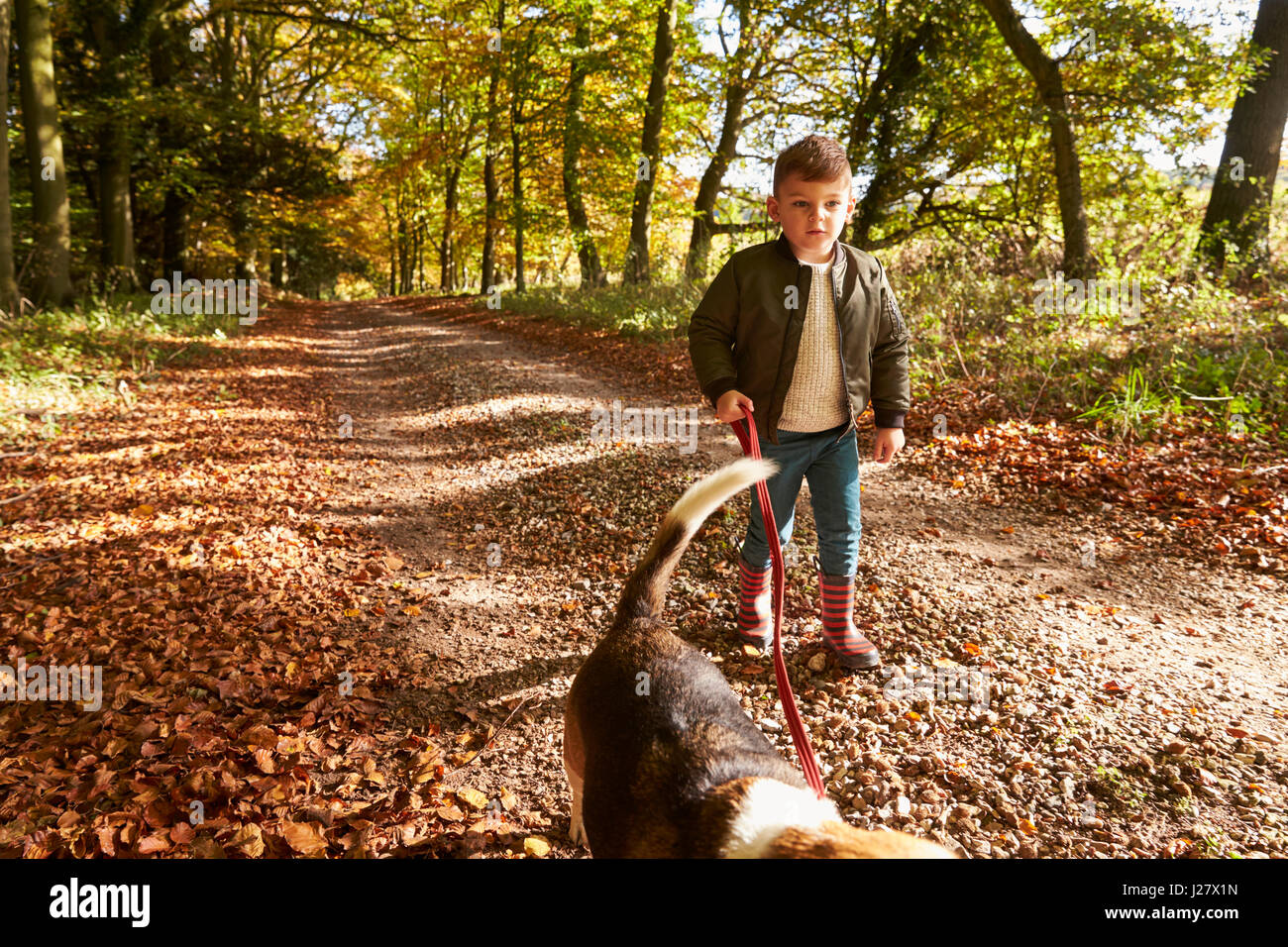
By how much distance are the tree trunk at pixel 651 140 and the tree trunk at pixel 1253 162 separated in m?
10.2

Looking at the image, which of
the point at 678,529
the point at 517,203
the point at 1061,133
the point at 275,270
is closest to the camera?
the point at 678,529

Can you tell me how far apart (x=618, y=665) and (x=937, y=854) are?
1.00 m

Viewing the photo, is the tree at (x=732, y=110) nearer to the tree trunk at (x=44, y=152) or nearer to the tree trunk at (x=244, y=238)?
the tree trunk at (x=44, y=152)

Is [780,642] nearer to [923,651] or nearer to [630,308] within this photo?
[923,651]

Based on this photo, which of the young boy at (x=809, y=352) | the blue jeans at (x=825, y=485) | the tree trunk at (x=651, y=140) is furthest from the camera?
the tree trunk at (x=651, y=140)

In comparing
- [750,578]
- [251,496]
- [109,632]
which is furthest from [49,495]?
[750,578]

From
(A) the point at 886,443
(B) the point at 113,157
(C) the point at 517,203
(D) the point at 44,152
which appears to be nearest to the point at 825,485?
(A) the point at 886,443

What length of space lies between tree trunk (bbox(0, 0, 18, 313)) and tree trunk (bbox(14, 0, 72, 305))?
850mm

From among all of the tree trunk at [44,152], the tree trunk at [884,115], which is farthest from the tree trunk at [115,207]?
the tree trunk at [884,115]

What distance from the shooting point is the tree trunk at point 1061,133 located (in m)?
9.09

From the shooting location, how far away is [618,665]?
6.52 feet

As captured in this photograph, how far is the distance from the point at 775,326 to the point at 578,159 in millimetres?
17388

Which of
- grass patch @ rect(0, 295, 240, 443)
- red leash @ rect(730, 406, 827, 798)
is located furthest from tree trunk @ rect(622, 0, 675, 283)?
red leash @ rect(730, 406, 827, 798)

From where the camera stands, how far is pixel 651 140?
15.2m
